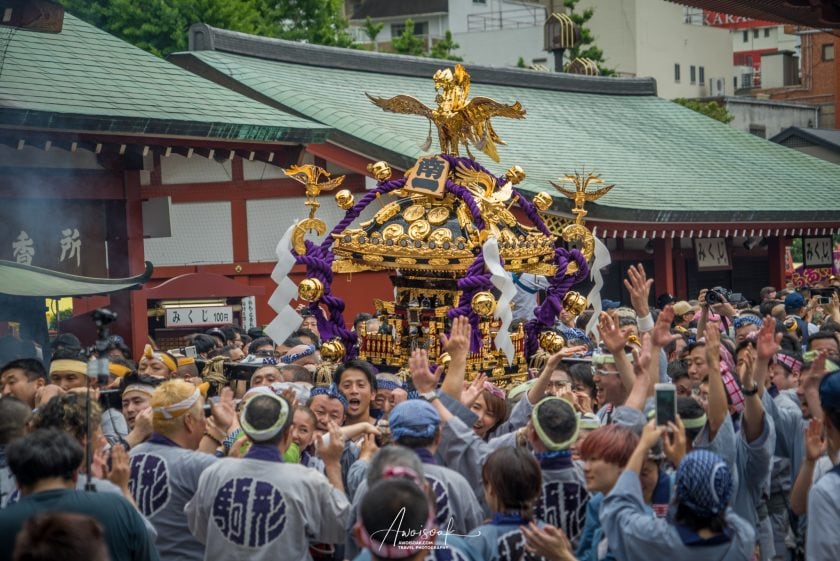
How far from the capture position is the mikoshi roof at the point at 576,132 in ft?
53.7

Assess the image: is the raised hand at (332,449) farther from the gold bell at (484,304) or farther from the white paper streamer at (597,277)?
the white paper streamer at (597,277)

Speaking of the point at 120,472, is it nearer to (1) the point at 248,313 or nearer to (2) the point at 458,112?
(2) the point at 458,112

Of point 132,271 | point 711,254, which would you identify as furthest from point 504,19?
point 132,271

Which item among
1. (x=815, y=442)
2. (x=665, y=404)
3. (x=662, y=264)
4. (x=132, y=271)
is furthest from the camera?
(x=662, y=264)

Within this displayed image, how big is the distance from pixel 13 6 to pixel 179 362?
9.42ft

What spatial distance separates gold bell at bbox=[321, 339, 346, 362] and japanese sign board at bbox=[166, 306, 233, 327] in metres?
4.42

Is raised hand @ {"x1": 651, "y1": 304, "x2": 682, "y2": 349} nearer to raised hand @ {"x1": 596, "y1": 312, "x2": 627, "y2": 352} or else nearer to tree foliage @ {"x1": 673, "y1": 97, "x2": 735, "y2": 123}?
raised hand @ {"x1": 596, "y1": 312, "x2": 627, "y2": 352}

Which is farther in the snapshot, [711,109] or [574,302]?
[711,109]

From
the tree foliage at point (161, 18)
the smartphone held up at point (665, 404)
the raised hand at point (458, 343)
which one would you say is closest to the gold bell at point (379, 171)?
the raised hand at point (458, 343)

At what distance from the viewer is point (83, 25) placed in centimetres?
1379

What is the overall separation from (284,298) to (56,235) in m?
4.09

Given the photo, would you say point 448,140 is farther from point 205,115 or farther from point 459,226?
point 205,115

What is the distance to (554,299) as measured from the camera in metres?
8.66

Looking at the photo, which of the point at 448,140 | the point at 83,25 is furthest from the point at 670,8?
the point at 448,140
